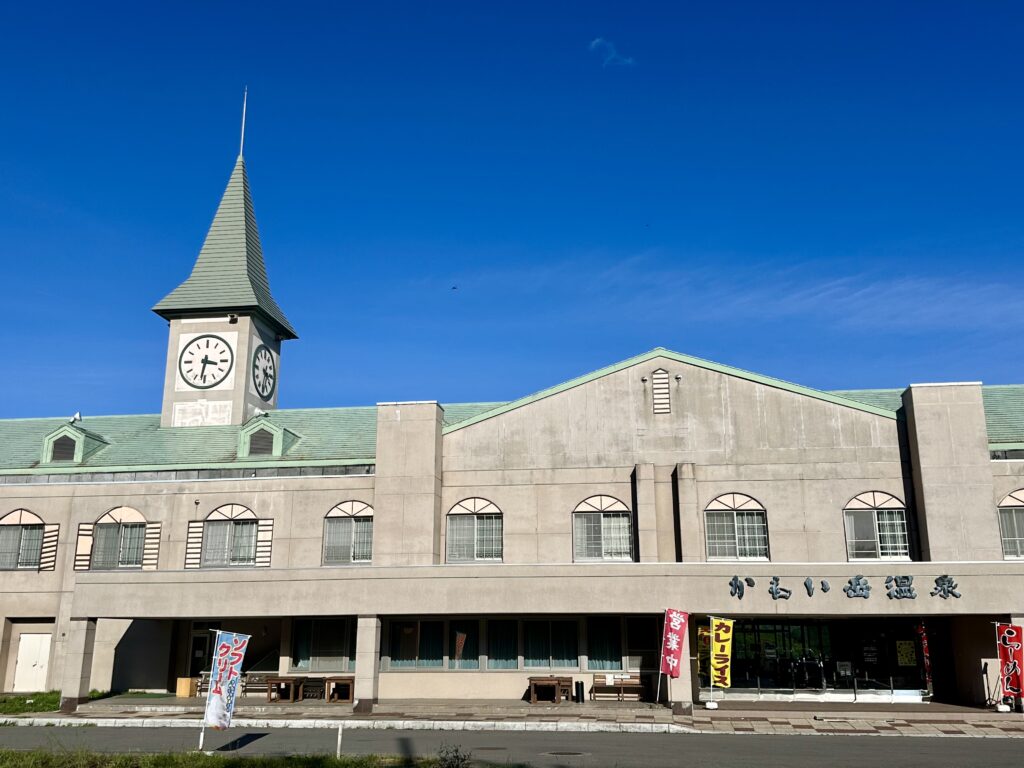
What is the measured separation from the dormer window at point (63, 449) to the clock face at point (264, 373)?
8.38 metres

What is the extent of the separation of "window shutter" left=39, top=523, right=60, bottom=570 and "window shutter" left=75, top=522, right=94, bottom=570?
2.91ft

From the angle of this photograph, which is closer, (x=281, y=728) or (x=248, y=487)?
(x=281, y=728)

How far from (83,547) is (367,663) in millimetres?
13770

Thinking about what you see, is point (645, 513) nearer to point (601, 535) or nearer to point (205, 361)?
point (601, 535)

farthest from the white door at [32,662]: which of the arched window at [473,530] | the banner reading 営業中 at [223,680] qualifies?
the banner reading 営業中 at [223,680]

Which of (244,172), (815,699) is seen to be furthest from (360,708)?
(244,172)

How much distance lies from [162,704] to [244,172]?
1126 inches

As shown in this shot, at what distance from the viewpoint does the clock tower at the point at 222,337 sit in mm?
42469

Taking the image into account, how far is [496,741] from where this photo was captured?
76.0ft

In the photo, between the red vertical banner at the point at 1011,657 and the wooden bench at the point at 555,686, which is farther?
the wooden bench at the point at 555,686

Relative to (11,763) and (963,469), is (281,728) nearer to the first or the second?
(11,763)

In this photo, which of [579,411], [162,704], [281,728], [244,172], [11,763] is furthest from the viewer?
[244,172]

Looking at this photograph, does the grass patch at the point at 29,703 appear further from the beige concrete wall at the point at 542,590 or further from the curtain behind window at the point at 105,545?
the curtain behind window at the point at 105,545

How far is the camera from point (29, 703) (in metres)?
30.9
